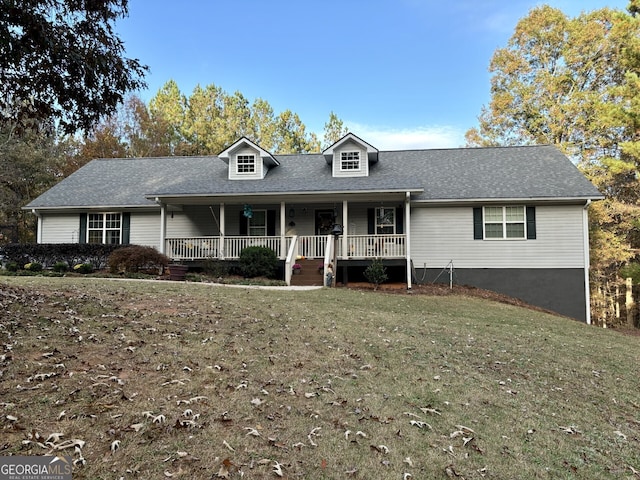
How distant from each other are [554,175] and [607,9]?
13184 millimetres

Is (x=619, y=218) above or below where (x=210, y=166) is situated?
below

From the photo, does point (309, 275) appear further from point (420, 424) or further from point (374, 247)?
point (420, 424)

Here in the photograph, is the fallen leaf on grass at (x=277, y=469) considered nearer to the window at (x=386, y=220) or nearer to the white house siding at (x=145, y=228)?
the window at (x=386, y=220)

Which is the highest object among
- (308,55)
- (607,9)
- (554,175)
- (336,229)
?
(607,9)

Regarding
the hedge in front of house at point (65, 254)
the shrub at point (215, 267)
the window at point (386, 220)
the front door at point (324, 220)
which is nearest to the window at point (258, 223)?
the front door at point (324, 220)

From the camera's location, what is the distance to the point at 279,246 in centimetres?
1577

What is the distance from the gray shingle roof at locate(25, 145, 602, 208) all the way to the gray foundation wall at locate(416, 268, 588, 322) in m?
2.68

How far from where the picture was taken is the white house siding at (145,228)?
56.5 ft

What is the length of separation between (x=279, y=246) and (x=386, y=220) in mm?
4416

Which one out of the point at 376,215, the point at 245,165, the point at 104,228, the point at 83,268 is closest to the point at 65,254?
the point at 83,268

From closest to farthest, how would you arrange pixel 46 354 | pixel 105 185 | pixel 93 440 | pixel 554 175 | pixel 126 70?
pixel 93 440 < pixel 46 354 < pixel 126 70 < pixel 554 175 < pixel 105 185

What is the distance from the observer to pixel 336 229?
1463 centimetres

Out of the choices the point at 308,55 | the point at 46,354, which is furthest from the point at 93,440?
the point at 308,55

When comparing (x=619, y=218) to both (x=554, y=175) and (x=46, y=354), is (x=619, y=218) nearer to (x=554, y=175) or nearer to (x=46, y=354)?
(x=554, y=175)
